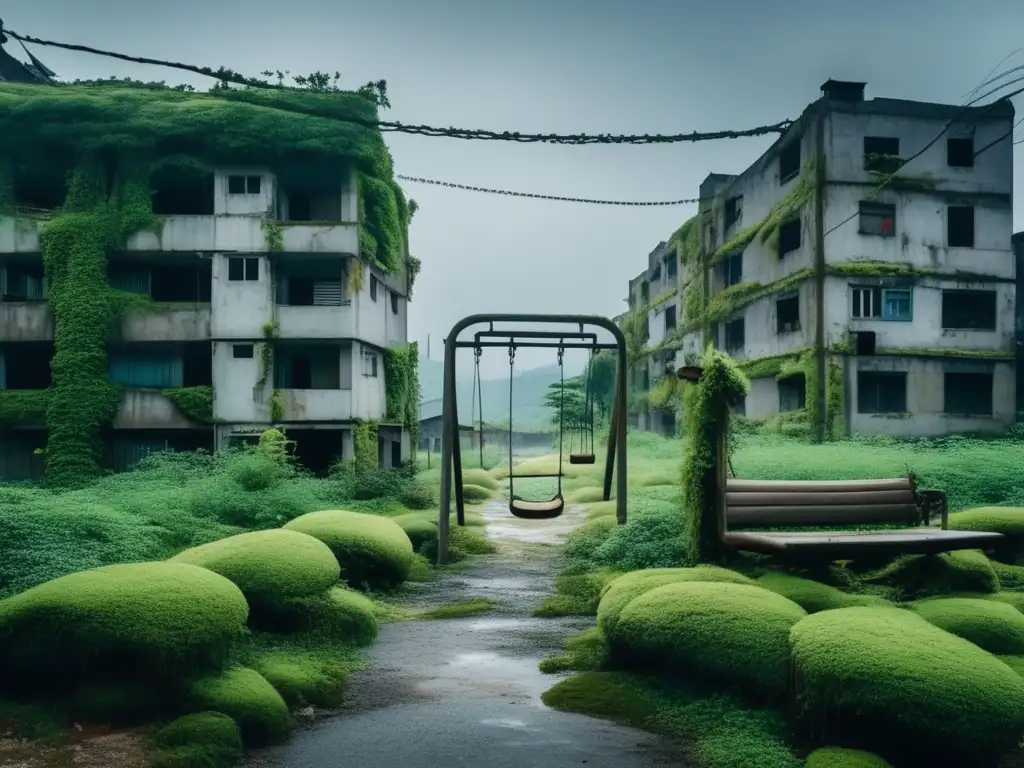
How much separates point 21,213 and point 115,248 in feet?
10.8

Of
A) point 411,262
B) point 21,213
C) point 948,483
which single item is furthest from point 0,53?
point 948,483

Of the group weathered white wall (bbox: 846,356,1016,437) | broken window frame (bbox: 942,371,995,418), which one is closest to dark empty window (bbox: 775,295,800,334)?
weathered white wall (bbox: 846,356,1016,437)

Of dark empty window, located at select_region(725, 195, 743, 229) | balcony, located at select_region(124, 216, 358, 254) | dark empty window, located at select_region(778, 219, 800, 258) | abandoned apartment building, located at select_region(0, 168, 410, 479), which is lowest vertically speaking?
abandoned apartment building, located at select_region(0, 168, 410, 479)

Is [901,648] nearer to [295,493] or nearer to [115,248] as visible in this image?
Answer: [295,493]

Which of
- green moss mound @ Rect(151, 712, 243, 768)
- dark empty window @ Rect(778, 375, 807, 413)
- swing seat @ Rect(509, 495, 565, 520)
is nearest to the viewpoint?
green moss mound @ Rect(151, 712, 243, 768)

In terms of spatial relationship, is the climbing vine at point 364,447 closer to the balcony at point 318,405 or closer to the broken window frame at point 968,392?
the balcony at point 318,405

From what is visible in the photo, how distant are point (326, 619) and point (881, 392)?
→ 23.7 m

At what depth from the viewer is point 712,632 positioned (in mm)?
6293

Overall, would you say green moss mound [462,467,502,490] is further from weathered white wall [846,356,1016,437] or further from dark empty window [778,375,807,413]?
weathered white wall [846,356,1016,437]

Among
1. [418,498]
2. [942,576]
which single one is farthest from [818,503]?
[418,498]

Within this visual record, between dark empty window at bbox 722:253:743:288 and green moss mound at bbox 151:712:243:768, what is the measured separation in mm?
30871

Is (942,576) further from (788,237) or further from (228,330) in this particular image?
(788,237)

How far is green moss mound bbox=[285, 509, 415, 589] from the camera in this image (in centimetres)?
1084

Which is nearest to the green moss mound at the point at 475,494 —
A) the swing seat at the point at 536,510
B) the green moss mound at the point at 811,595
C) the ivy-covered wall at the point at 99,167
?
the ivy-covered wall at the point at 99,167
